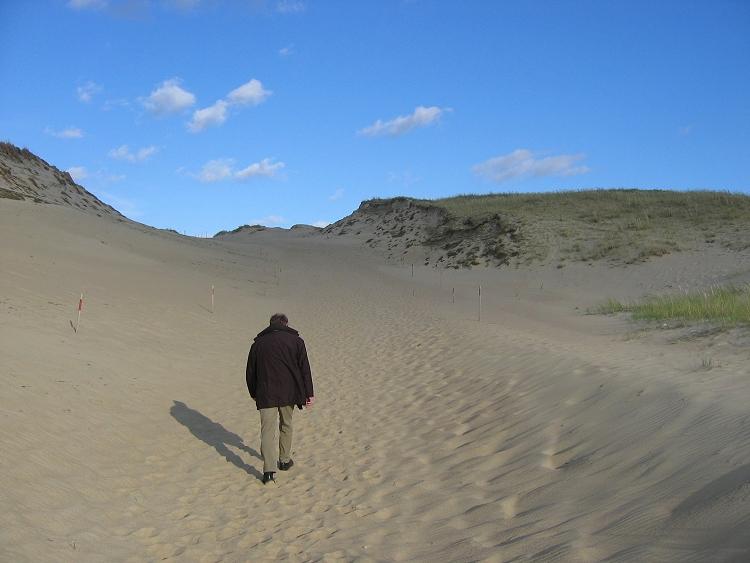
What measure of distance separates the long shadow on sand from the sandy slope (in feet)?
0.13

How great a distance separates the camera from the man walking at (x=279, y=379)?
21.0 ft

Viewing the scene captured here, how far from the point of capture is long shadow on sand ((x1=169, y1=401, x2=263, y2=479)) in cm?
691

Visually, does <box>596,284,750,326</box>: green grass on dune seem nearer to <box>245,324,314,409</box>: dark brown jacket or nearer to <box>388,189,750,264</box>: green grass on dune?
<box>245,324,314,409</box>: dark brown jacket

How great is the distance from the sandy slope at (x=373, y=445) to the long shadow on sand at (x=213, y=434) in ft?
0.13

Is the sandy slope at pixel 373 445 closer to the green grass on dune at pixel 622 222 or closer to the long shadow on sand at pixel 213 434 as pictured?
the long shadow on sand at pixel 213 434

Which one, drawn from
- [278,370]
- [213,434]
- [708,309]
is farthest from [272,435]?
[708,309]

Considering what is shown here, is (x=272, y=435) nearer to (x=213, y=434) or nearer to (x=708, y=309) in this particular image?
(x=213, y=434)

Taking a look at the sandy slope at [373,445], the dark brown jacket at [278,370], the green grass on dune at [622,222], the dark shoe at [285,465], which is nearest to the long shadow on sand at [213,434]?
the sandy slope at [373,445]

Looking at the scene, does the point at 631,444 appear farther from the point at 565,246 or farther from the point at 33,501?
the point at 565,246

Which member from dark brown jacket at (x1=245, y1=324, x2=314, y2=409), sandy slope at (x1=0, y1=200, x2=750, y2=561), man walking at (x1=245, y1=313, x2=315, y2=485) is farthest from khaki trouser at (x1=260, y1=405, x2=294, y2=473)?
sandy slope at (x1=0, y1=200, x2=750, y2=561)

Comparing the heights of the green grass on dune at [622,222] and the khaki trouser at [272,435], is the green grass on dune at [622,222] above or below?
above

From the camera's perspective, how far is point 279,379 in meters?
6.43

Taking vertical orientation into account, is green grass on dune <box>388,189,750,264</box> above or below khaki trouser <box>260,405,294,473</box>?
above

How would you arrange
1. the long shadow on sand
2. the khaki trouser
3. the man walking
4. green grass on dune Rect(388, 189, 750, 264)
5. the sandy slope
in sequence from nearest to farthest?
the sandy slope < the khaki trouser < the man walking < the long shadow on sand < green grass on dune Rect(388, 189, 750, 264)
